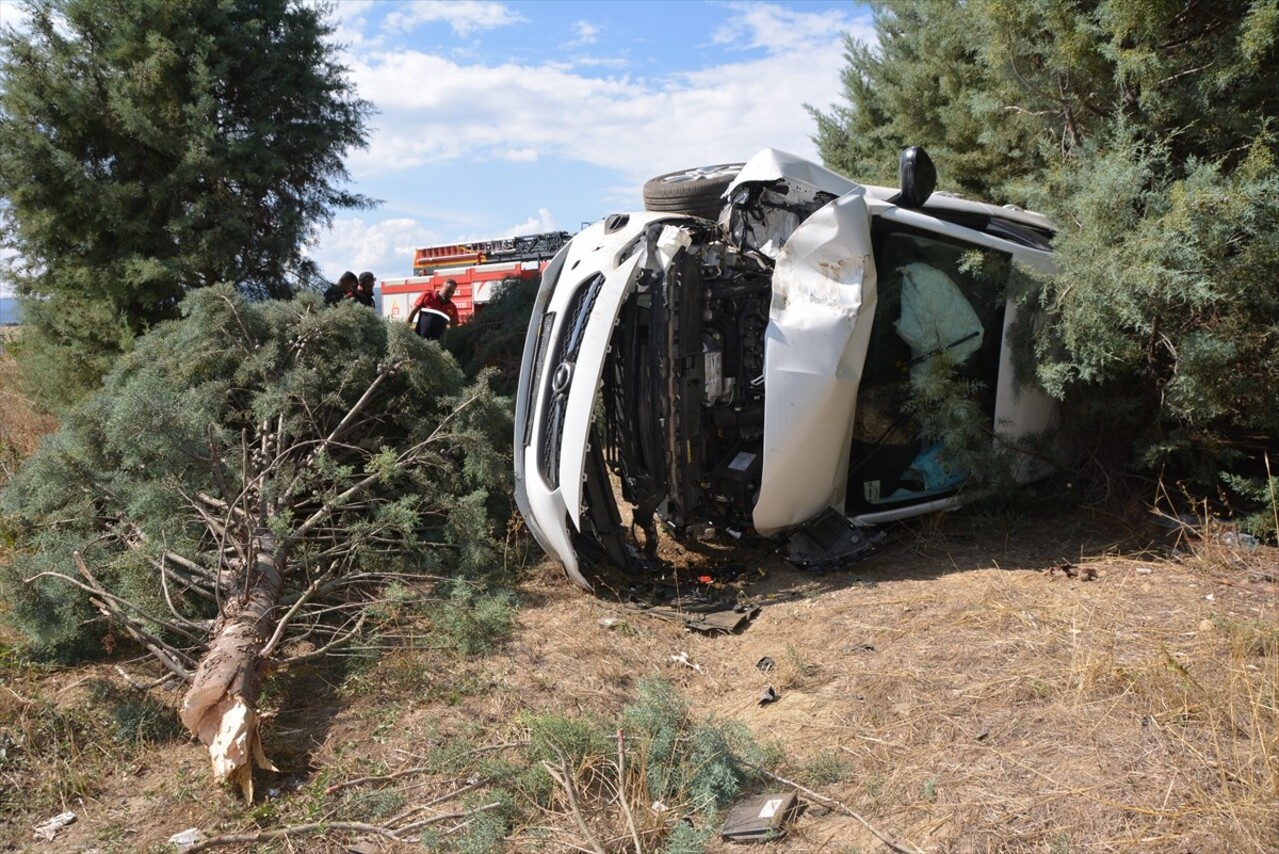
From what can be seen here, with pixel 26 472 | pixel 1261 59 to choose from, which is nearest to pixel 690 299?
pixel 1261 59

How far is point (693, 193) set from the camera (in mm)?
6797

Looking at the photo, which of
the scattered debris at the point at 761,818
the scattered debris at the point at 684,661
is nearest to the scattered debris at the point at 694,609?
the scattered debris at the point at 684,661

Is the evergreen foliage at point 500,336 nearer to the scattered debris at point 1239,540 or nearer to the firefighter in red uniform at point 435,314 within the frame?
the firefighter in red uniform at point 435,314

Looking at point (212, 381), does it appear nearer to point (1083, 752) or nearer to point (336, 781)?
point (336, 781)

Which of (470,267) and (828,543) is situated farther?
(470,267)

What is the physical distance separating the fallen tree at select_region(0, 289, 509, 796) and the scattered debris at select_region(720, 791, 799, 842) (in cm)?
186

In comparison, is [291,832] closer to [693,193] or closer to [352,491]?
[352,491]

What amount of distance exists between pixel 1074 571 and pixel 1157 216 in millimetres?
2066

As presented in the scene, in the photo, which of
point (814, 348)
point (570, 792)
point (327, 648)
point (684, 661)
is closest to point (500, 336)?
point (814, 348)

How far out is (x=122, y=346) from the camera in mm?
9148

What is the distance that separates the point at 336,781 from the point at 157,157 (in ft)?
26.5

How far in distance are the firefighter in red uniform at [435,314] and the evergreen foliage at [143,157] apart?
1.72 metres

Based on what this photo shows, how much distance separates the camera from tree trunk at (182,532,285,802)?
3.54 meters

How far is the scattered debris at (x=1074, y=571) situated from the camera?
5.05 m
